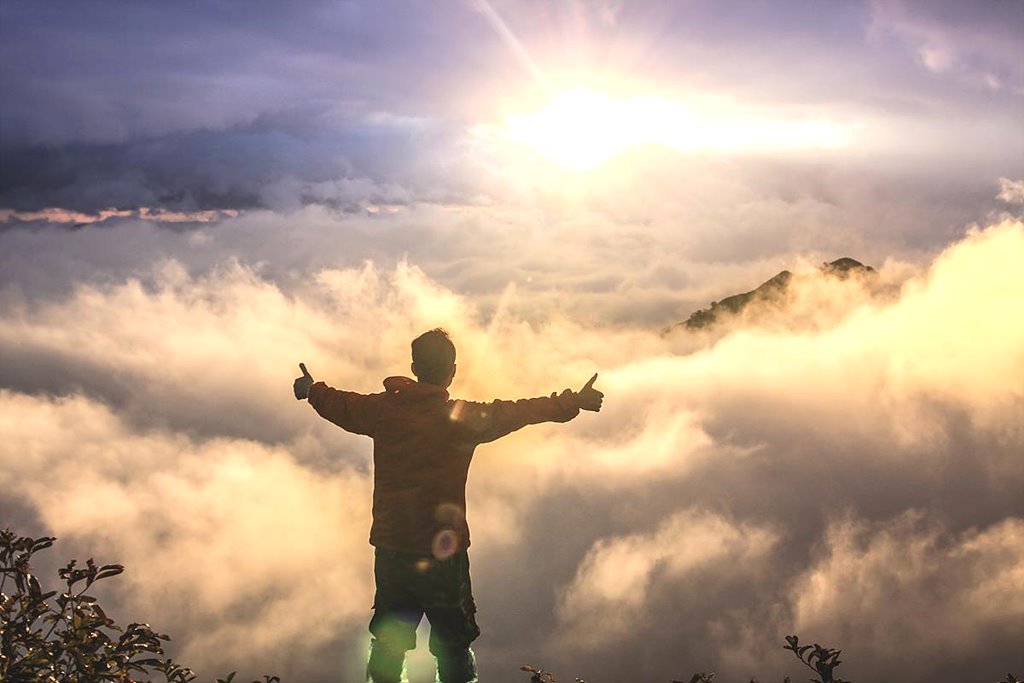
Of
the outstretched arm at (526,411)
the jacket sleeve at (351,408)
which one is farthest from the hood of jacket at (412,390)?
the outstretched arm at (526,411)

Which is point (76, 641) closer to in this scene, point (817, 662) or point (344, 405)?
point (344, 405)

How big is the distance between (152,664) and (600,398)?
3.51m

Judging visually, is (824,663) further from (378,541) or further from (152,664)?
(152,664)

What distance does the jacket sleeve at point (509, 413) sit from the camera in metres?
6.20

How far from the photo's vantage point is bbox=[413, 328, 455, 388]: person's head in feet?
21.9

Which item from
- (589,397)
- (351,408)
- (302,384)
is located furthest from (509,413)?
(302,384)

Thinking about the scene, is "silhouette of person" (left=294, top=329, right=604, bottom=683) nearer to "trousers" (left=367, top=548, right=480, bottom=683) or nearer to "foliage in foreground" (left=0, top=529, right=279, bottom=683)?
"trousers" (left=367, top=548, right=480, bottom=683)

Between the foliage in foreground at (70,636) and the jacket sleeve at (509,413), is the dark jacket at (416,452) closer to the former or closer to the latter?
the jacket sleeve at (509,413)

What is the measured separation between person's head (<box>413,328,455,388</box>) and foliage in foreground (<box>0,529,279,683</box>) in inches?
97.2

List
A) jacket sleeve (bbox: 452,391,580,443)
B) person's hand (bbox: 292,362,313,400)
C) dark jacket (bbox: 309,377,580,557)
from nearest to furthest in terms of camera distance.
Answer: jacket sleeve (bbox: 452,391,580,443) < dark jacket (bbox: 309,377,580,557) < person's hand (bbox: 292,362,313,400)

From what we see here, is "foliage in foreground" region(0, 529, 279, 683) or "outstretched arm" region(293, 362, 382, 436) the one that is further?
"outstretched arm" region(293, 362, 382, 436)

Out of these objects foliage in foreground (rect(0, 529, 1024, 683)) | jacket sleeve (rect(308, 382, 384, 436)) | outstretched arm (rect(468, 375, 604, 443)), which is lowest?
foliage in foreground (rect(0, 529, 1024, 683))

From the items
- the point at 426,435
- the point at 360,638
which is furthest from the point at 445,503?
the point at 360,638

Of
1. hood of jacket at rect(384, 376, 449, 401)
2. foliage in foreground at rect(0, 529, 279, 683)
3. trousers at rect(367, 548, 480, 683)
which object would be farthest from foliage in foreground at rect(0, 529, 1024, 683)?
hood of jacket at rect(384, 376, 449, 401)
